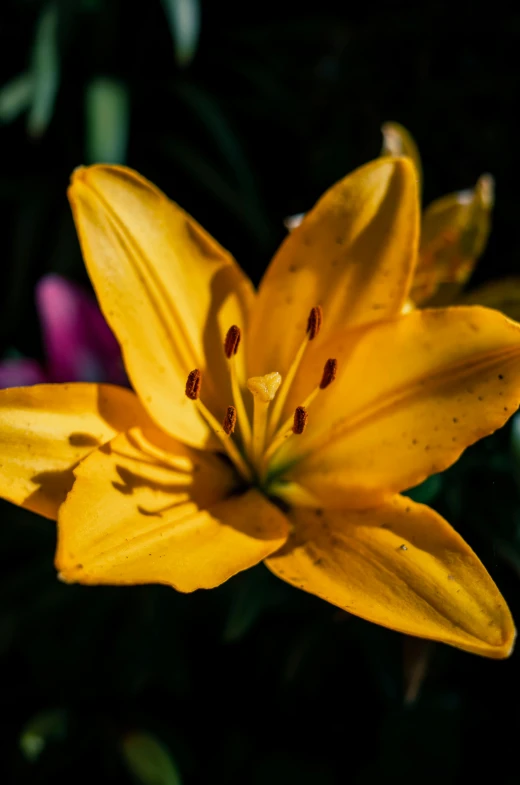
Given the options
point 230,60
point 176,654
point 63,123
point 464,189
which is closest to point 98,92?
point 63,123

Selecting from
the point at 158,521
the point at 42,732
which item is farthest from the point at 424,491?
the point at 42,732

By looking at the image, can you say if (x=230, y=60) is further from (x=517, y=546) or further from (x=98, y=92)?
(x=517, y=546)

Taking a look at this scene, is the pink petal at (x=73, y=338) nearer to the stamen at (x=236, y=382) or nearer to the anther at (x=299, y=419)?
the stamen at (x=236, y=382)

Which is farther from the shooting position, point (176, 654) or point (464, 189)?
point (464, 189)

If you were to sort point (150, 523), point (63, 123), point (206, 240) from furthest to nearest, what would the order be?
point (63, 123) < point (206, 240) < point (150, 523)

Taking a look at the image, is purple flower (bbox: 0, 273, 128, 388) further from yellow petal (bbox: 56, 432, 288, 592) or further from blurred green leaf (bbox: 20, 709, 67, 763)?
blurred green leaf (bbox: 20, 709, 67, 763)

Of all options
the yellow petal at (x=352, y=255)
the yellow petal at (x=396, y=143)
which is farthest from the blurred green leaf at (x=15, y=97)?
the yellow petal at (x=352, y=255)

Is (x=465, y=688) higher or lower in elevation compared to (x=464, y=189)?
lower

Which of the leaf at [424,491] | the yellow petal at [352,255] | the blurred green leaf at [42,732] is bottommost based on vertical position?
the blurred green leaf at [42,732]
